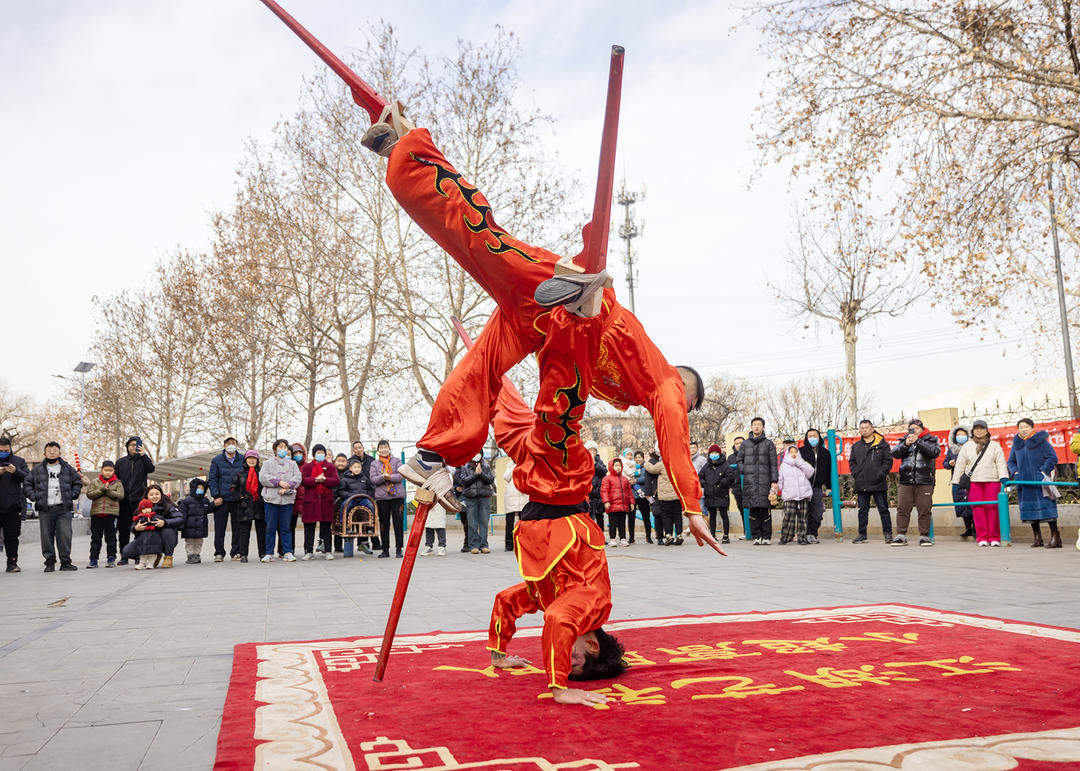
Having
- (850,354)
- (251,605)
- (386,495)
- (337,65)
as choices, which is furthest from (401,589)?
(850,354)

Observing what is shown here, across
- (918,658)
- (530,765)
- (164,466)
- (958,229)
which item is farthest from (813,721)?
(164,466)

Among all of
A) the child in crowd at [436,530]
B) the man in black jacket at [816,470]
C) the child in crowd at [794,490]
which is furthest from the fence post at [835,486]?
the child in crowd at [436,530]

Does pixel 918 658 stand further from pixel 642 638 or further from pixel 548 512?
pixel 548 512

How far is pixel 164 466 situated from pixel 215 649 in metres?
24.0

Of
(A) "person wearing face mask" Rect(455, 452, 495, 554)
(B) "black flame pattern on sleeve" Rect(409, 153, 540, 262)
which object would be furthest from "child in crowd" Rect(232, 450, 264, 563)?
(B) "black flame pattern on sleeve" Rect(409, 153, 540, 262)

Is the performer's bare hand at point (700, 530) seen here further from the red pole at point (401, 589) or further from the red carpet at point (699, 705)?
the red pole at point (401, 589)

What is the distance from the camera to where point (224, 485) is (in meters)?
11.9

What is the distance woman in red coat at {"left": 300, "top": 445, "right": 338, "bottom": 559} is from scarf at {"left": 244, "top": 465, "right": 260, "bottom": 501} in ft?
2.05

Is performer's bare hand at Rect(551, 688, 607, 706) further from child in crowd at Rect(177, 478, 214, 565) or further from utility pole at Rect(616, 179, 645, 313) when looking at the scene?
utility pole at Rect(616, 179, 645, 313)

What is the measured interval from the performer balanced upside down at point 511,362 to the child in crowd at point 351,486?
827 cm

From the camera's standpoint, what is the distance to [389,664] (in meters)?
4.30

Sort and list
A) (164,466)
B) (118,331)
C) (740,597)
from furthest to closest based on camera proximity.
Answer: (118,331), (164,466), (740,597)

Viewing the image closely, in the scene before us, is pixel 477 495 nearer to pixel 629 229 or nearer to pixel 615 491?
pixel 615 491

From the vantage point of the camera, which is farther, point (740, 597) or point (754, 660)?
point (740, 597)
